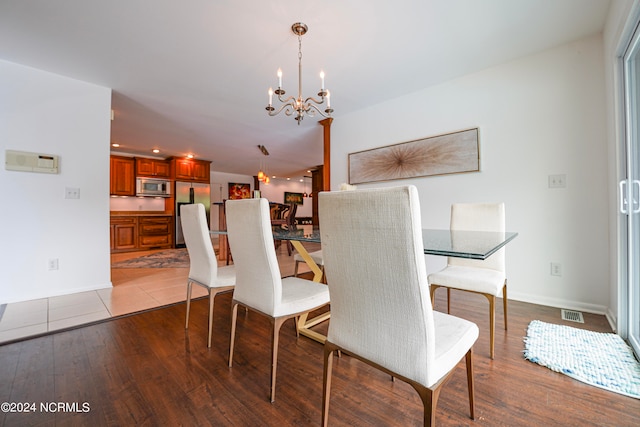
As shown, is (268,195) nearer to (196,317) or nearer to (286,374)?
(196,317)

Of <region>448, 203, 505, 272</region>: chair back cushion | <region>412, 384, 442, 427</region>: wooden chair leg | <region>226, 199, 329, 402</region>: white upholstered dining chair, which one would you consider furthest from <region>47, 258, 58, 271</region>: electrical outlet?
<region>448, 203, 505, 272</region>: chair back cushion

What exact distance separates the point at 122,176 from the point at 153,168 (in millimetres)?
654

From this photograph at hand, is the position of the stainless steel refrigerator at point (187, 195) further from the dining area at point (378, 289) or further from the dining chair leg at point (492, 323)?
the dining chair leg at point (492, 323)

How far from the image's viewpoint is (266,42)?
87.2 inches

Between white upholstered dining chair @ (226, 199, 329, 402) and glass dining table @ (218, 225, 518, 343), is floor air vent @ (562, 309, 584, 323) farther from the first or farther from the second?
white upholstered dining chair @ (226, 199, 329, 402)

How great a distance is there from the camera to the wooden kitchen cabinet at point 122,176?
227 inches

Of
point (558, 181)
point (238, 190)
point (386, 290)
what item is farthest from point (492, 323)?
point (238, 190)

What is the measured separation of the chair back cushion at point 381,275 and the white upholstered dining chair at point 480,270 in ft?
3.41

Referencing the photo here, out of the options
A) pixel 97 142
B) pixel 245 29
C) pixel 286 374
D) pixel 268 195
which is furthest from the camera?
pixel 268 195

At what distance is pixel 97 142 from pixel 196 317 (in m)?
2.45

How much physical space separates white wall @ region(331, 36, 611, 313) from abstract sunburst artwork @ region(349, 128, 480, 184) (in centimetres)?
10

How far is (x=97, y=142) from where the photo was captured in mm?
2965

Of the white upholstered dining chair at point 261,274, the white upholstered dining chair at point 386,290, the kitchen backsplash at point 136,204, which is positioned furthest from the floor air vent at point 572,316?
the kitchen backsplash at point 136,204

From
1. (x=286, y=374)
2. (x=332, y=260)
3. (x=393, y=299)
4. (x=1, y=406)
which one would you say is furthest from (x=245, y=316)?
(x=393, y=299)
